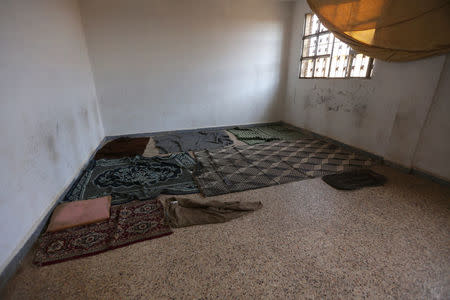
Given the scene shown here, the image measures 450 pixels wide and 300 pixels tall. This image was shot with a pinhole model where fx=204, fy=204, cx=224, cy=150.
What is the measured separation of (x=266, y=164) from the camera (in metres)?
2.70

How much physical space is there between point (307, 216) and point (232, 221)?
2.09ft

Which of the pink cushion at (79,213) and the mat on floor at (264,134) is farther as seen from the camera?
the mat on floor at (264,134)

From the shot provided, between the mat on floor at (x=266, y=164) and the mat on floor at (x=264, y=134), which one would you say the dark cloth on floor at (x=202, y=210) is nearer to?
the mat on floor at (x=266, y=164)

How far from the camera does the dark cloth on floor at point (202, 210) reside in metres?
1.67

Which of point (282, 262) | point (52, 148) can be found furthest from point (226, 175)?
point (52, 148)

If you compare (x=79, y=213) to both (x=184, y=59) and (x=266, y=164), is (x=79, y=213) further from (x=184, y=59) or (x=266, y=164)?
(x=184, y=59)

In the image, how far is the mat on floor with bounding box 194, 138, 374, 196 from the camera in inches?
89.2

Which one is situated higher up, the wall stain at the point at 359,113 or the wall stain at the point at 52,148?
the wall stain at the point at 359,113

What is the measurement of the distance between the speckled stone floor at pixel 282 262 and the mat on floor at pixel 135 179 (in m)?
0.65

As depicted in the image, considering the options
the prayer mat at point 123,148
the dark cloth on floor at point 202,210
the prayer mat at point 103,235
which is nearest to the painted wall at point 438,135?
the dark cloth on floor at point 202,210

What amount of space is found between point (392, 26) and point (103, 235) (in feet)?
11.2

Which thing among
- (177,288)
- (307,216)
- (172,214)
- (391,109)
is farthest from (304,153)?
(177,288)

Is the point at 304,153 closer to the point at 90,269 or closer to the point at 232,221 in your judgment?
the point at 232,221

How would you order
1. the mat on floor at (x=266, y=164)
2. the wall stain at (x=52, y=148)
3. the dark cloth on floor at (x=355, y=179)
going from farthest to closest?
the mat on floor at (x=266, y=164), the dark cloth on floor at (x=355, y=179), the wall stain at (x=52, y=148)
